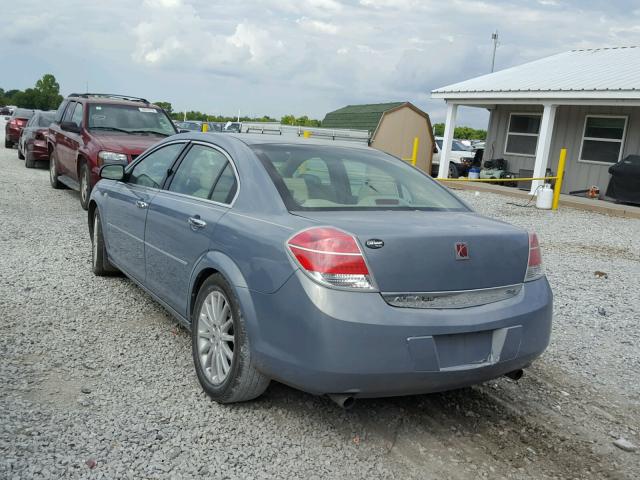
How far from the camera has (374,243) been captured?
3029 millimetres

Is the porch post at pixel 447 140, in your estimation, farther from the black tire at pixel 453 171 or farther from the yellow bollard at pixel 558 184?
the yellow bollard at pixel 558 184

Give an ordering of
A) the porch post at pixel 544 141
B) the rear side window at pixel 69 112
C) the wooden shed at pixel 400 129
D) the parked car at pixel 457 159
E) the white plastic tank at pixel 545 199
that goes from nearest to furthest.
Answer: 1. the rear side window at pixel 69 112
2. the white plastic tank at pixel 545 199
3. the porch post at pixel 544 141
4. the parked car at pixel 457 159
5. the wooden shed at pixel 400 129

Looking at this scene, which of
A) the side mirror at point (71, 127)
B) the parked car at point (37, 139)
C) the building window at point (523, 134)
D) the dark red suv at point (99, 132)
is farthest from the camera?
the building window at point (523, 134)

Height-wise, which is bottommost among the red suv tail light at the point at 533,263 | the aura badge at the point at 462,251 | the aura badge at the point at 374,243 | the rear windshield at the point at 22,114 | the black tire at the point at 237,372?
the black tire at the point at 237,372

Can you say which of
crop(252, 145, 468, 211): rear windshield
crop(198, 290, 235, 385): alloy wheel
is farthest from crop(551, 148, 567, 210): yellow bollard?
crop(198, 290, 235, 385): alloy wheel

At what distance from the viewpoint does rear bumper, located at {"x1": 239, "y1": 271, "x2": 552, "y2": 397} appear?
115 inches

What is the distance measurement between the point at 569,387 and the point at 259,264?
7.97 feet

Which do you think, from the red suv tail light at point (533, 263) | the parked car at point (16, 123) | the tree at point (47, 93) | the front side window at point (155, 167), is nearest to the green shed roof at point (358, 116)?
the parked car at point (16, 123)

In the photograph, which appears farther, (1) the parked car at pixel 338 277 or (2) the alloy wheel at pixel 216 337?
(2) the alloy wheel at pixel 216 337

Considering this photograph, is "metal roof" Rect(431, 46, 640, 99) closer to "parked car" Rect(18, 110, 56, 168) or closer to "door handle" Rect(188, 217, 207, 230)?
"parked car" Rect(18, 110, 56, 168)

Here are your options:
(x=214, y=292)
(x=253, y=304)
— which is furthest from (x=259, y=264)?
(x=214, y=292)

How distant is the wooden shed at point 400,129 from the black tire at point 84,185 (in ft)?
44.7

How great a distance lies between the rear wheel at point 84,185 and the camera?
10.1 meters

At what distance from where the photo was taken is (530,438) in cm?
349
